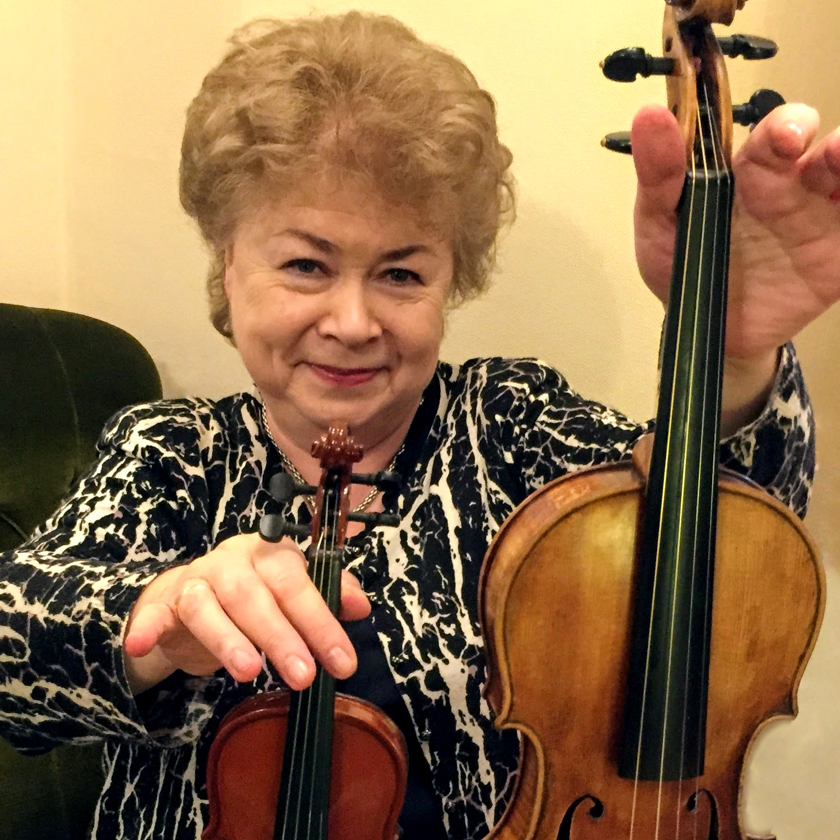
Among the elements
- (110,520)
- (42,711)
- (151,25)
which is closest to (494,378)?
(110,520)

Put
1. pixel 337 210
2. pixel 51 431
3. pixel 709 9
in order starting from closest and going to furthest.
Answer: pixel 709 9 → pixel 337 210 → pixel 51 431

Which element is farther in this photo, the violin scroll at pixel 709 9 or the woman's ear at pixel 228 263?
the woman's ear at pixel 228 263

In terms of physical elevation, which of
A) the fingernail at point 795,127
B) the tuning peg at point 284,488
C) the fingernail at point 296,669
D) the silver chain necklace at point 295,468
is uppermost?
the fingernail at point 795,127

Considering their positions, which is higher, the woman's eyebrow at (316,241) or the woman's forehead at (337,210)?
the woman's forehead at (337,210)

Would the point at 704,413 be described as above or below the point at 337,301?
below

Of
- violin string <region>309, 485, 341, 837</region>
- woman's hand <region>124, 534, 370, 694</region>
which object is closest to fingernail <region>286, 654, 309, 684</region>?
woman's hand <region>124, 534, 370, 694</region>

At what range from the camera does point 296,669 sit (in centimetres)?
53

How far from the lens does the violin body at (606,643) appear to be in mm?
639

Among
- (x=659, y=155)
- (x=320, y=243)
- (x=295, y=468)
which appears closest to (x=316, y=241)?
(x=320, y=243)

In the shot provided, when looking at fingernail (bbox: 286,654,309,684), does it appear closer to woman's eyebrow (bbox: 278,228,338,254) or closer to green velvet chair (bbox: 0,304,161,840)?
woman's eyebrow (bbox: 278,228,338,254)

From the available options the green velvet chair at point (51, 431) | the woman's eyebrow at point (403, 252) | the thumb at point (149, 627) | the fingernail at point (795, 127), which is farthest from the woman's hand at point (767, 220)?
the green velvet chair at point (51, 431)

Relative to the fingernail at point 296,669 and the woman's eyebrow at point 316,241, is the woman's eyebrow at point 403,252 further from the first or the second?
the fingernail at point 296,669

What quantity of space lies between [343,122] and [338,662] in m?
0.56

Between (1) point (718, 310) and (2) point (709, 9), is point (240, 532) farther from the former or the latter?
(2) point (709, 9)
